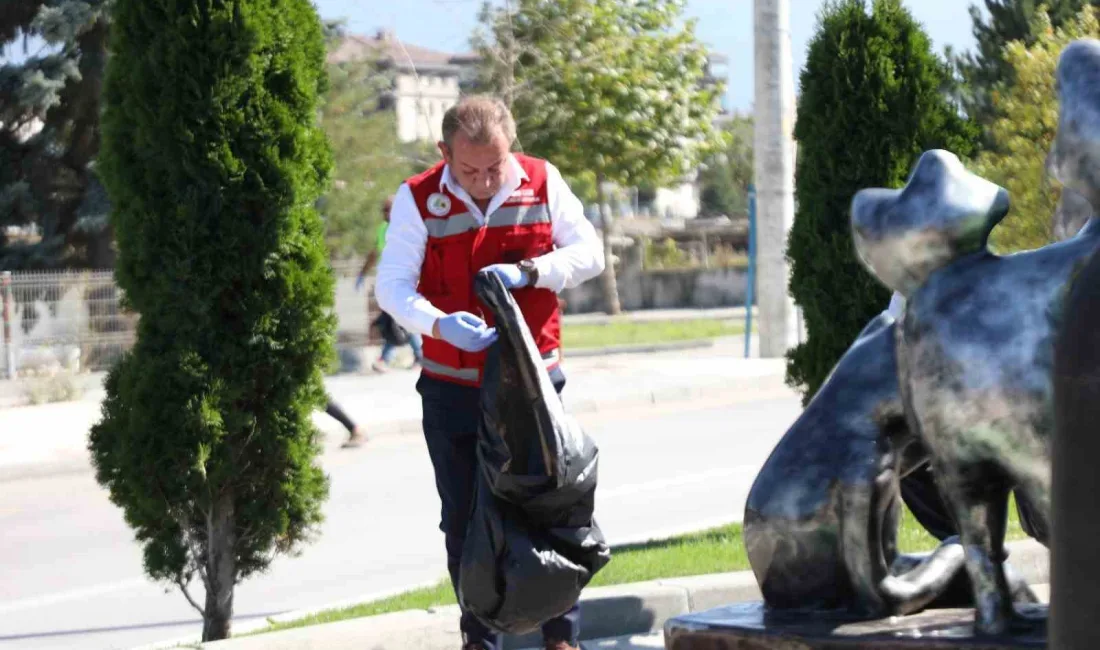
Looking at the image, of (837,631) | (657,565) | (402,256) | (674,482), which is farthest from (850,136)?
(837,631)

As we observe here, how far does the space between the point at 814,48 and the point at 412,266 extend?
3298 mm

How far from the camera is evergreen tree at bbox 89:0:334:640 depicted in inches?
225

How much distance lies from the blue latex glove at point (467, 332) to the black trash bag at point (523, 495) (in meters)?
0.13

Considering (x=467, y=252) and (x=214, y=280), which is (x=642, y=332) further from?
(x=467, y=252)

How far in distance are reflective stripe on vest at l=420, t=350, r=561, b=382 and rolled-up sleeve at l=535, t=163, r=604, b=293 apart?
203 millimetres

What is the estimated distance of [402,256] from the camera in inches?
187

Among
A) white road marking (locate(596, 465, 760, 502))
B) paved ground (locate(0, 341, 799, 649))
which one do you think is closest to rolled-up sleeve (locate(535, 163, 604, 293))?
paved ground (locate(0, 341, 799, 649))

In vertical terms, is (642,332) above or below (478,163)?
below

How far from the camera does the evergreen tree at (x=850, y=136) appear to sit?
7.20 meters

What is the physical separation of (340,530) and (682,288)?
123 ft

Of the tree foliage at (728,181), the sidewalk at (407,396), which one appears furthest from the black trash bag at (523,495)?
the tree foliage at (728,181)

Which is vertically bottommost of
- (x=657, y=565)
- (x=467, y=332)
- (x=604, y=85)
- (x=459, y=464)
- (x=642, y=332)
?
(x=642, y=332)

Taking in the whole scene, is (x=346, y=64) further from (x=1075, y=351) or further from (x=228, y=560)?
(x=1075, y=351)

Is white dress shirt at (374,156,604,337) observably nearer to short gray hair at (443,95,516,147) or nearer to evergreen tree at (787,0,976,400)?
short gray hair at (443,95,516,147)
